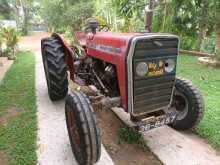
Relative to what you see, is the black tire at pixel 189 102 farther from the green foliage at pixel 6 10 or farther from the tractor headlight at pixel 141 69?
the green foliage at pixel 6 10

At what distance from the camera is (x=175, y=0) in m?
7.82

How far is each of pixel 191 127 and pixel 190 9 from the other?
6142 millimetres

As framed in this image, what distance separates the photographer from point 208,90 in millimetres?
4543

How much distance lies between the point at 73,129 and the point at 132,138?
2.72ft

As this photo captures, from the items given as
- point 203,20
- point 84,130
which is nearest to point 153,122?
point 84,130

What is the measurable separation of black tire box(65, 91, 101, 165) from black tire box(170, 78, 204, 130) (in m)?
1.30

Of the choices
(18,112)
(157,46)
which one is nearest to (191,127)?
(157,46)

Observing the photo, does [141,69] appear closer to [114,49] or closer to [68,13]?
[114,49]

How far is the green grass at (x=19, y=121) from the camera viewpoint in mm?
2566

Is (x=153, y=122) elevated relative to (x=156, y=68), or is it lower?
lower

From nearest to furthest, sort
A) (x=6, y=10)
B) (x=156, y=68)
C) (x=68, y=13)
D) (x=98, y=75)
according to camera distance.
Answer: (x=156, y=68), (x=98, y=75), (x=68, y=13), (x=6, y=10)

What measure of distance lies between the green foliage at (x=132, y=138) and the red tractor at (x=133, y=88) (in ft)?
0.81

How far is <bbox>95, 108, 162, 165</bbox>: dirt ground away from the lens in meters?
2.52

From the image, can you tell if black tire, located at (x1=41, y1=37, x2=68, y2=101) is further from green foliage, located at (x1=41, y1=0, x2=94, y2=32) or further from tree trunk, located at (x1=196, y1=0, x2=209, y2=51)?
green foliage, located at (x1=41, y1=0, x2=94, y2=32)
